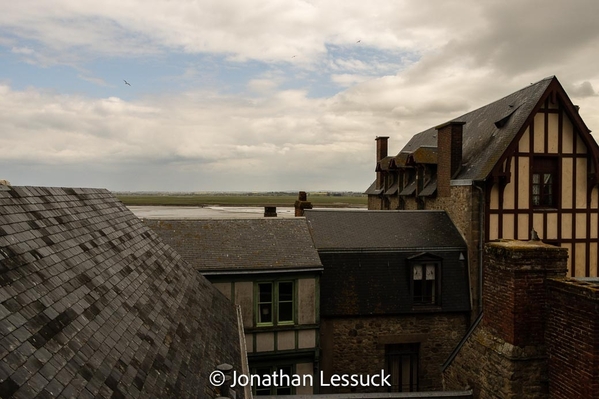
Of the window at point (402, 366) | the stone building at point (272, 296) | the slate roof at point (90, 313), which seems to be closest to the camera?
the slate roof at point (90, 313)

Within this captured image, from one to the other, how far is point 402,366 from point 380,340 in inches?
58.2

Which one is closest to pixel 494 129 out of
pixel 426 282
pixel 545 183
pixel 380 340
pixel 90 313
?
pixel 545 183

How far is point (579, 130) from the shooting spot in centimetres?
1584

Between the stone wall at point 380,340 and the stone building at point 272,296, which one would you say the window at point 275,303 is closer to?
the stone building at point 272,296

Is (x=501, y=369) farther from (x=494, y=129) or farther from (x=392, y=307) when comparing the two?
(x=494, y=129)

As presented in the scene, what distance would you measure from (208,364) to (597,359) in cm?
619

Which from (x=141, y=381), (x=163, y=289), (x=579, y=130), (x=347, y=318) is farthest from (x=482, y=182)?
(x=141, y=381)

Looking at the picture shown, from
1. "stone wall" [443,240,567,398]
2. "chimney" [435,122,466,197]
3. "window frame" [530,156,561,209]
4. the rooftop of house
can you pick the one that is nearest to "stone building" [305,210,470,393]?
"chimney" [435,122,466,197]

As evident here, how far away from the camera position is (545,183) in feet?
53.2

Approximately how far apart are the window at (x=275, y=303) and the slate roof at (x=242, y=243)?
0.80 meters

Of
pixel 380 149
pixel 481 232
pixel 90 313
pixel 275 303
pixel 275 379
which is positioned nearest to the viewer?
pixel 90 313

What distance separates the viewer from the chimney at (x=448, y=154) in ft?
57.9

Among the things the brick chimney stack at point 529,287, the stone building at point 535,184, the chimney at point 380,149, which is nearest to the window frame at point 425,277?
the stone building at point 535,184

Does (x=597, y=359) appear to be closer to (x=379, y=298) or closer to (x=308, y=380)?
(x=379, y=298)
